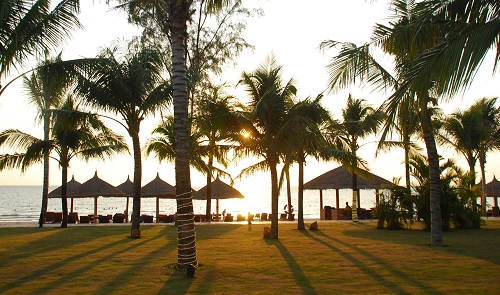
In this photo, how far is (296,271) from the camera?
9.22 meters

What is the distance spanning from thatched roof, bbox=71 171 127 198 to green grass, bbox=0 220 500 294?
41.1ft

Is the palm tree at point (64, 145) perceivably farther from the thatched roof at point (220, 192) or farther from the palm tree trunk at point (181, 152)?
the palm tree trunk at point (181, 152)

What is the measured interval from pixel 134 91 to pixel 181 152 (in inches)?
290

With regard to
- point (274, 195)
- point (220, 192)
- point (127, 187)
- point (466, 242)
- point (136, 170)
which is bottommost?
point (466, 242)

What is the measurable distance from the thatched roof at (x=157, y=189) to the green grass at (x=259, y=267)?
500 inches

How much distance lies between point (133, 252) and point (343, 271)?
223 inches

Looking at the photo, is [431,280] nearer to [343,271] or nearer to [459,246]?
[343,271]

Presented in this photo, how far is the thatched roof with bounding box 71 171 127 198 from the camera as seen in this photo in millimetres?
27766

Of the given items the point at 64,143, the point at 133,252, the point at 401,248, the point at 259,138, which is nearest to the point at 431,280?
the point at 401,248

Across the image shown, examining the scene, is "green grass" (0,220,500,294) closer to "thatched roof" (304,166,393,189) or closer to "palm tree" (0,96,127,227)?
"palm tree" (0,96,127,227)

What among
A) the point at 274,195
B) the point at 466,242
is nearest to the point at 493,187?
the point at 466,242

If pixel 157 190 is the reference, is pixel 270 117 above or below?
above

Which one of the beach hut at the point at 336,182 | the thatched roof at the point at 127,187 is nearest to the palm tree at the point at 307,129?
the beach hut at the point at 336,182

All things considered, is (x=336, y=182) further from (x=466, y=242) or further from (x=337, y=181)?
(x=466, y=242)
